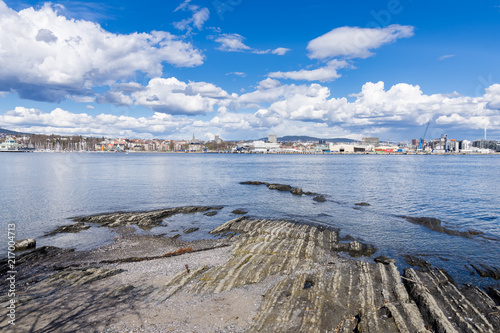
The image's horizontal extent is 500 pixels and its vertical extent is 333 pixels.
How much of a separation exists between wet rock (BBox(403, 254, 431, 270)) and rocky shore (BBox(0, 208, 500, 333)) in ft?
1.61

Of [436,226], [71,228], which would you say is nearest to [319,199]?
[436,226]

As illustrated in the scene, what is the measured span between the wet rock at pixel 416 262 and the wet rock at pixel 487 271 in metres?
2.70

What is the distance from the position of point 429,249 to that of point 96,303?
891 inches

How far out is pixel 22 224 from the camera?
28.2 metres

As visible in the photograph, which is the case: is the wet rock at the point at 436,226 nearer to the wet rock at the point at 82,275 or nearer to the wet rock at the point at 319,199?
the wet rock at the point at 319,199

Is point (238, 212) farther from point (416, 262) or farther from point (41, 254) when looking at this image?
point (416, 262)

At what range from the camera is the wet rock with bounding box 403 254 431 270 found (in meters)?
18.0

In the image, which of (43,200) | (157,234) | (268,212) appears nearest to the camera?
(157,234)

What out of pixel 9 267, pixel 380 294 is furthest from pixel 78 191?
pixel 380 294

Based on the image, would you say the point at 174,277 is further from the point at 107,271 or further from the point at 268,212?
the point at 268,212

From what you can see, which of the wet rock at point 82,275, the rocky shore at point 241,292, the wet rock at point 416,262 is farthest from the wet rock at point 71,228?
the wet rock at point 416,262

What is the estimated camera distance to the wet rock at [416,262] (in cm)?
1800

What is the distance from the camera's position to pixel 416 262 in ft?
61.1

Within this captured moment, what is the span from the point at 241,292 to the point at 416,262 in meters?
12.5
